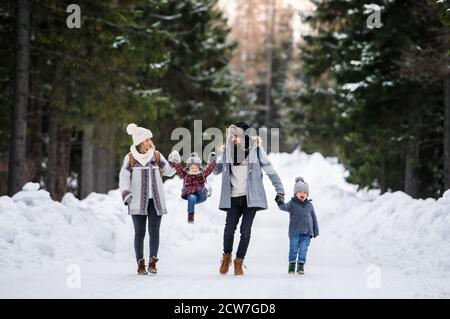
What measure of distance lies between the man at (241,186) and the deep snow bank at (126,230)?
252 centimetres

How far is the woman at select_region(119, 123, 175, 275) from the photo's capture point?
827 cm

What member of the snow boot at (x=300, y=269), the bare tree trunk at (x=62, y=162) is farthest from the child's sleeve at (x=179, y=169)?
the bare tree trunk at (x=62, y=162)

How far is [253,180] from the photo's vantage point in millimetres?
8547

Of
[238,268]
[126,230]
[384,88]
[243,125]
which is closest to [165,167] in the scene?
[243,125]

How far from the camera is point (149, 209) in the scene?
8.38 meters

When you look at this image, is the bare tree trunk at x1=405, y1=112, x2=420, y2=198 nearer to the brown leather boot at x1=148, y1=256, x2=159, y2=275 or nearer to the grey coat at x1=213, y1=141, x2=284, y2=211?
the grey coat at x1=213, y1=141, x2=284, y2=211

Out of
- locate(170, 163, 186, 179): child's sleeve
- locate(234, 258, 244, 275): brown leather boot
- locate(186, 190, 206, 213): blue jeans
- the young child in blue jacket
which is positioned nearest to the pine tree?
the young child in blue jacket

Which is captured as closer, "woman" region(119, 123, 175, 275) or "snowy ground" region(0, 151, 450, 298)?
"snowy ground" region(0, 151, 450, 298)

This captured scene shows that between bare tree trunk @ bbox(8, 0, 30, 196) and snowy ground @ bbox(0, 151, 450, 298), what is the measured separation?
1364 millimetres

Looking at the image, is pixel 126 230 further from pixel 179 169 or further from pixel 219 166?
pixel 219 166

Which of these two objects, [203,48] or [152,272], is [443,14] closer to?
[152,272]

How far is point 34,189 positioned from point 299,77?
49819mm

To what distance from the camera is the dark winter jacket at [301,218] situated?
8852 mm

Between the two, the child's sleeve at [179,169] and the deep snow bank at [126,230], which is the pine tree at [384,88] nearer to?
the deep snow bank at [126,230]
